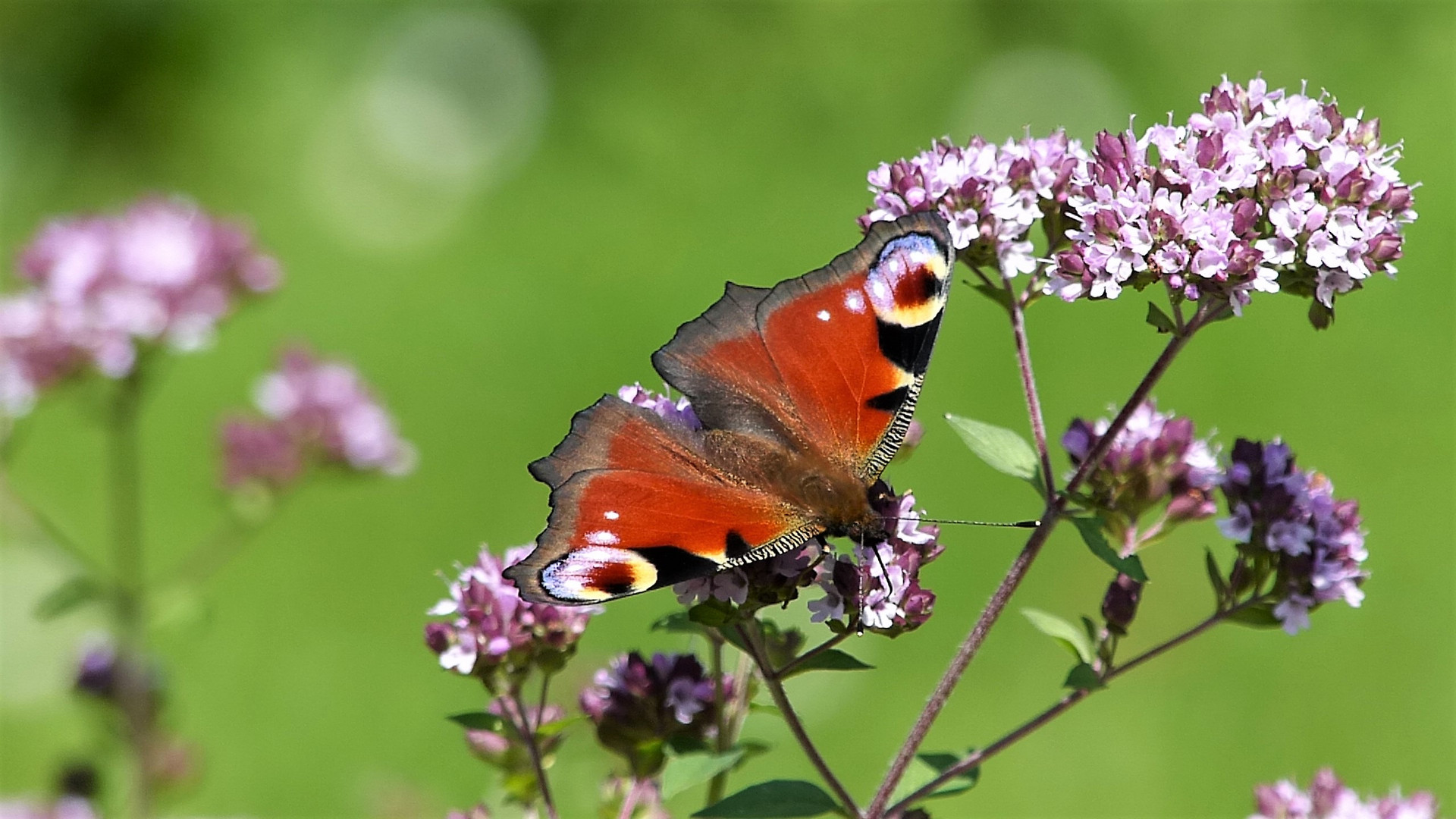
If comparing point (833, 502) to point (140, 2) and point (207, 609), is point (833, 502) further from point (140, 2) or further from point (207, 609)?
point (140, 2)

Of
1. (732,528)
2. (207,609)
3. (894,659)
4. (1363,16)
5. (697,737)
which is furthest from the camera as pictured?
(1363,16)

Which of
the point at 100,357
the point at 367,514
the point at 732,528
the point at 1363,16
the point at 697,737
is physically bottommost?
the point at 697,737

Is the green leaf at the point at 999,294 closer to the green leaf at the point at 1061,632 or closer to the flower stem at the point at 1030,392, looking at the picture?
the flower stem at the point at 1030,392

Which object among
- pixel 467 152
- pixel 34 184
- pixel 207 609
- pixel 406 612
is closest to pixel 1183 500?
pixel 207 609

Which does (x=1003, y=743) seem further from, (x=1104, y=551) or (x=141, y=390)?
(x=141, y=390)

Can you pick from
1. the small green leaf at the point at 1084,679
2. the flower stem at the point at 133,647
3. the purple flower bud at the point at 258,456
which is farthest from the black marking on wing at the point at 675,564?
the purple flower bud at the point at 258,456

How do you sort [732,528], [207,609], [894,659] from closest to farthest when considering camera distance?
[732,528]
[207,609]
[894,659]
